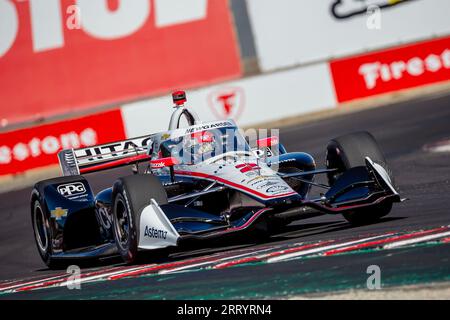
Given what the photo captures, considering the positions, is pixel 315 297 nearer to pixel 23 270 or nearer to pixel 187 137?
pixel 187 137

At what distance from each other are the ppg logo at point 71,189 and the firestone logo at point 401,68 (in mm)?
10310

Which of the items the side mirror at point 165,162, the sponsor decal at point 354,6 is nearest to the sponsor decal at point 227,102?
the sponsor decal at point 354,6

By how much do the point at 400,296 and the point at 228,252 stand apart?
10.7 ft

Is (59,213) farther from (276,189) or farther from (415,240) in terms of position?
(415,240)

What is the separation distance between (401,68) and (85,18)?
6346 millimetres

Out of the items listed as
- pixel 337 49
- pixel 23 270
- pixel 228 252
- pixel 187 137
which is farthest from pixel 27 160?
pixel 228 252

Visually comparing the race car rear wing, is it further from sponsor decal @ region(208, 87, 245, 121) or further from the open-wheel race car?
sponsor decal @ region(208, 87, 245, 121)

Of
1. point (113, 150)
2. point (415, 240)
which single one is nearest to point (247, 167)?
Answer: point (415, 240)

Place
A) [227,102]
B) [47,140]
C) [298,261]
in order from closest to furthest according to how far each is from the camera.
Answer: [298,261], [47,140], [227,102]

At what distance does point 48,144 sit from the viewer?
1909 cm

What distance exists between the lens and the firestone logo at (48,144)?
1895 cm

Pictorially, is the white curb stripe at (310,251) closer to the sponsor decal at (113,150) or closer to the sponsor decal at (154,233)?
the sponsor decal at (154,233)

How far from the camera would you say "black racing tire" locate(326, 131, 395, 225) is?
977 centimetres

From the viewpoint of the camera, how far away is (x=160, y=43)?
21.2 m
